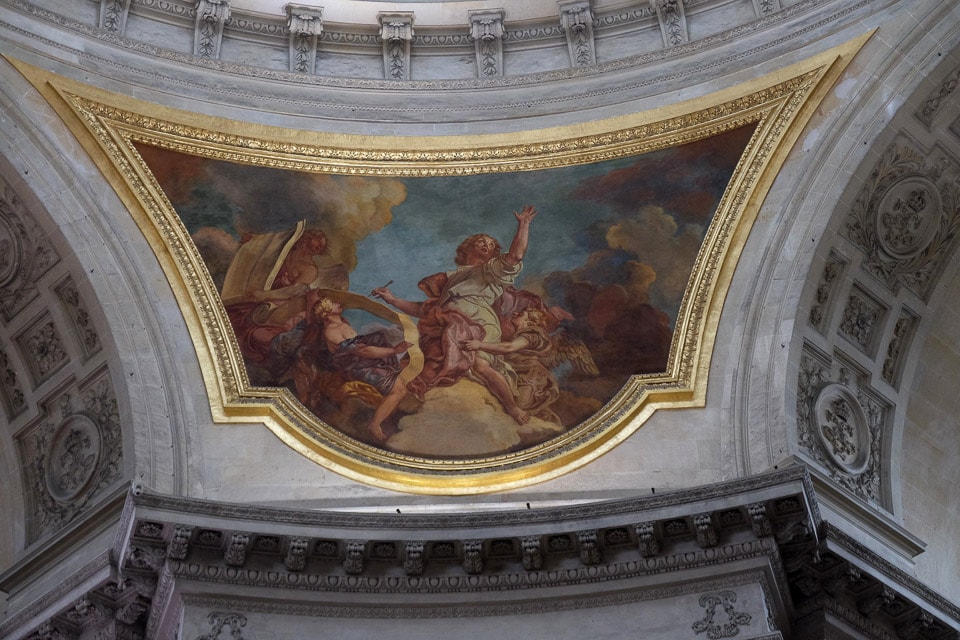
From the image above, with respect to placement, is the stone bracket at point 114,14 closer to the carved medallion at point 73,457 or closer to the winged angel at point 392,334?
the winged angel at point 392,334

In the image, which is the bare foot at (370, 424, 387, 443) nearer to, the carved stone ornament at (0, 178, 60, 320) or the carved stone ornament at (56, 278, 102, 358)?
the carved stone ornament at (56, 278, 102, 358)

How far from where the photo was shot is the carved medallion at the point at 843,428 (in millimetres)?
16109

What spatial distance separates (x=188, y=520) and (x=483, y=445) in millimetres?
3760

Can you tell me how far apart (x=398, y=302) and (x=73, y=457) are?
4.01 m

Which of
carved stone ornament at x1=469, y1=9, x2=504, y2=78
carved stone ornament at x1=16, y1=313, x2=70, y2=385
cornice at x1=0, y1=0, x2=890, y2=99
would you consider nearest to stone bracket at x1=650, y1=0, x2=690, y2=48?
cornice at x1=0, y1=0, x2=890, y2=99

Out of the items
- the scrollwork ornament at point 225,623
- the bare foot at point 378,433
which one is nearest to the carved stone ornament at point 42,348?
the bare foot at point 378,433

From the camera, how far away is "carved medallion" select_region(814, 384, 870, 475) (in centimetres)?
1611

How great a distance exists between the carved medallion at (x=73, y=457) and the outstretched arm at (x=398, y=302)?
139 inches

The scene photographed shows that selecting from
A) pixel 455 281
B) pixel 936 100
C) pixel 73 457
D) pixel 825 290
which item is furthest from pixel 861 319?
pixel 73 457

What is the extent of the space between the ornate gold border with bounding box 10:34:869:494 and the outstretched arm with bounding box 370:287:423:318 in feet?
4.66

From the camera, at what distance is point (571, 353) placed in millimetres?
17266

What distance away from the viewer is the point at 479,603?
14469mm

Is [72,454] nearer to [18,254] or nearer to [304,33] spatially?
[18,254]

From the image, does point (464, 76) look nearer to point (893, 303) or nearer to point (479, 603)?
point (893, 303)
